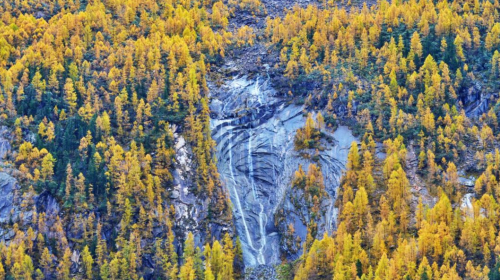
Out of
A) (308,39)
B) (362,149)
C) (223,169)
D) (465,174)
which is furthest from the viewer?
(308,39)

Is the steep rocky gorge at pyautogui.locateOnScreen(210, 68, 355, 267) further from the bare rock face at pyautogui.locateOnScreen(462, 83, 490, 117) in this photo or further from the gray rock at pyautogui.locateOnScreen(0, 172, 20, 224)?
the gray rock at pyautogui.locateOnScreen(0, 172, 20, 224)

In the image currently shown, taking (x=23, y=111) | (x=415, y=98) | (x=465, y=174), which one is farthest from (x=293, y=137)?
(x=23, y=111)

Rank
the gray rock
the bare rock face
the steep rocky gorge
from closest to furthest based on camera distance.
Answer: the gray rock
the steep rocky gorge
the bare rock face

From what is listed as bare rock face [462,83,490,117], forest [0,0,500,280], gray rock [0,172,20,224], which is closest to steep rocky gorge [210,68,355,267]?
forest [0,0,500,280]

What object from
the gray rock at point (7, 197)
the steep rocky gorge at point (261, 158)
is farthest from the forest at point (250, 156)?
the steep rocky gorge at point (261, 158)

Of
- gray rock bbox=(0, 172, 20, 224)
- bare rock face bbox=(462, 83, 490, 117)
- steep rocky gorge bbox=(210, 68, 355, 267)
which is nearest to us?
gray rock bbox=(0, 172, 20, 224)

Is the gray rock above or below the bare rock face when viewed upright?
below

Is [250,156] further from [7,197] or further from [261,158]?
[7,197]

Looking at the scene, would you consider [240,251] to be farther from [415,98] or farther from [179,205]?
[415,98]
